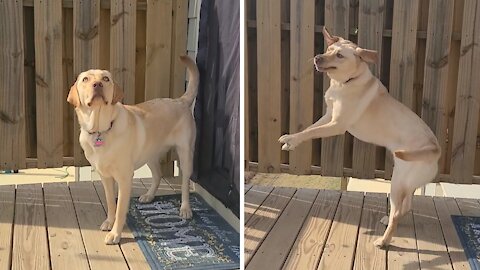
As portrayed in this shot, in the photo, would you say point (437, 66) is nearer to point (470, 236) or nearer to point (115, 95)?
point (470, 236)

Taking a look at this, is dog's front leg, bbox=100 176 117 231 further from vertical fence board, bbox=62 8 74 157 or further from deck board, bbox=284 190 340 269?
deck board, bbox=284 190 340 269

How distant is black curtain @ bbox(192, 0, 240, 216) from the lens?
2105 mm

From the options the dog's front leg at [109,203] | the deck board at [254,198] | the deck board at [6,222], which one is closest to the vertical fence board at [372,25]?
the deck board at [254,198]

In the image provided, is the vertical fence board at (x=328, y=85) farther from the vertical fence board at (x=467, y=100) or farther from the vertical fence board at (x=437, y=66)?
the vertical fence board at (x=467, y=100)

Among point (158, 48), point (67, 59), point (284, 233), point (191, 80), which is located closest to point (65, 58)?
point (67, 59)

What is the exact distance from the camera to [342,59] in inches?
80.7

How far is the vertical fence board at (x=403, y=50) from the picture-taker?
240cm

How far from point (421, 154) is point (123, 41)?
51.5 inches

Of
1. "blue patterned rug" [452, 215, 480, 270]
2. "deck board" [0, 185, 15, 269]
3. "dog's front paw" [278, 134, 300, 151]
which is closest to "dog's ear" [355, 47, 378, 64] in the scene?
"dog's front paw" [278, 134, 300, 151]

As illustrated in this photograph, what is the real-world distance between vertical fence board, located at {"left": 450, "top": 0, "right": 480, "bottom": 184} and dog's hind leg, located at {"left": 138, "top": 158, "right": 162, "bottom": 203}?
1247mm

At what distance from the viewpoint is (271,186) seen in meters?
2.56

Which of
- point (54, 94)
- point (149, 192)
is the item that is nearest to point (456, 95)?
point (149, 192)

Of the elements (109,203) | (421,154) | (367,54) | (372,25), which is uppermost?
(372,25)

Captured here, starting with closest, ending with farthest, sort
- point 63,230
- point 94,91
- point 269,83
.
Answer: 1. point 94,91
2. point 63,230
3. point 269,83
